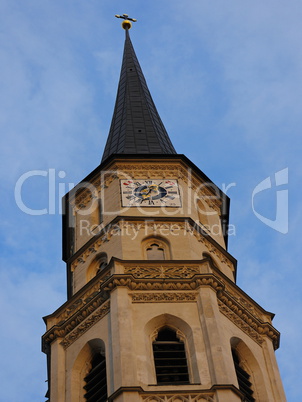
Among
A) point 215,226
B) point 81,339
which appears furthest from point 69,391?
point 215,226

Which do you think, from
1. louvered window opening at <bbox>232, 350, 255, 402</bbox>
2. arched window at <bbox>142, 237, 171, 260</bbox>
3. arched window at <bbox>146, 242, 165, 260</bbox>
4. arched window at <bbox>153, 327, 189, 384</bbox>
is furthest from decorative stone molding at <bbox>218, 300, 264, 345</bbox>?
arched window at <bbox>146, 242, 165, 260</bbox>

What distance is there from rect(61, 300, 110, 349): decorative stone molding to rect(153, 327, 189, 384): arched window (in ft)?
6.79

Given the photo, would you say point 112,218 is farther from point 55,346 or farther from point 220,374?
point 220,374

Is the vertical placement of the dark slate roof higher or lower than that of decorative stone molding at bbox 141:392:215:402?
higher

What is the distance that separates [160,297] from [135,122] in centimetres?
1499

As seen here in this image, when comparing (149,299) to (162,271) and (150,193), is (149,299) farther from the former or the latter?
(150,193)

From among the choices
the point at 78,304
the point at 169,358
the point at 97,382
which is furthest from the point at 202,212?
the point at 97,382

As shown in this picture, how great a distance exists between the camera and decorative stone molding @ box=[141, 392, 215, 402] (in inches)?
1300

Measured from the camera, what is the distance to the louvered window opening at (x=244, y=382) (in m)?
36.0

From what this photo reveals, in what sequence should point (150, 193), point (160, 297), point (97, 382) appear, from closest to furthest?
point (97, 382), point (160, 297), point (150, 193)

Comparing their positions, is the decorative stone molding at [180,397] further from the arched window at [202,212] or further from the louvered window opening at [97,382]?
the arched window at [202,212]

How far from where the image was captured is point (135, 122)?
5088cm

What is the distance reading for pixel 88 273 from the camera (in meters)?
41.3

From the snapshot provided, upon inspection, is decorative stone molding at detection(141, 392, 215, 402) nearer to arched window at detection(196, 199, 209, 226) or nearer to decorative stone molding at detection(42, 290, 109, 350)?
decorative stone molding at detection(42, 290, 109, 350)
